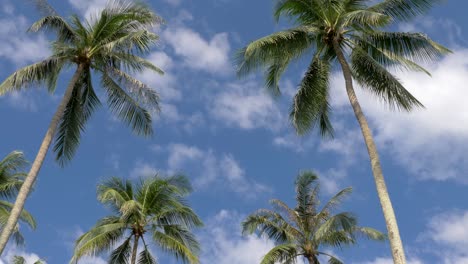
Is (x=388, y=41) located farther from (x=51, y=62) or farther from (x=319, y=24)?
(x=51, y=62)

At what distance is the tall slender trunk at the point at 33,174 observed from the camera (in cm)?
1304

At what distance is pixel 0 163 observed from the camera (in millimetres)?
25516

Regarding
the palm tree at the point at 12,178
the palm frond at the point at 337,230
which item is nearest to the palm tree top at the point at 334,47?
the palm frond at the point at 337,230

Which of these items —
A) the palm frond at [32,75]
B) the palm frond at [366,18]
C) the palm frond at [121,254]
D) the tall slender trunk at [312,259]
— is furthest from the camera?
the tall slender trunk at [312,259]

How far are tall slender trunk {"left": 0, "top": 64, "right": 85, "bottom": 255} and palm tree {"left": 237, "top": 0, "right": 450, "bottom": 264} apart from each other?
17.7ft

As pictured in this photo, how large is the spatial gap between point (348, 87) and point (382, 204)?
402 cm

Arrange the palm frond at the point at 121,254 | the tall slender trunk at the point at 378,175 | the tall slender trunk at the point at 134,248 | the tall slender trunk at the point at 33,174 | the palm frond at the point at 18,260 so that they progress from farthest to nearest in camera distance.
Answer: the palm frond at the point at 18,260 < the palm frond at the point at 121,254 < the tall slender trunk at the point at 134,248 < the tall slender trunk at the point at 33,174 < the tall slender trunk at the point at 378,175

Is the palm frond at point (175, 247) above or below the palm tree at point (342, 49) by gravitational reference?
below

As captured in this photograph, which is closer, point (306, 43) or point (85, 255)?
point (306, 43)

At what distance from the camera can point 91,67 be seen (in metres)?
16.7

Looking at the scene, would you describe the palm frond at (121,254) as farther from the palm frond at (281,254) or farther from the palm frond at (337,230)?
the palm frond at (337,230)

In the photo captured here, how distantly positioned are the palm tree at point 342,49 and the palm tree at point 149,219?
22.0ft

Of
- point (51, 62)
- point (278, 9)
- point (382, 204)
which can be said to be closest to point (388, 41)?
point (278, 9)

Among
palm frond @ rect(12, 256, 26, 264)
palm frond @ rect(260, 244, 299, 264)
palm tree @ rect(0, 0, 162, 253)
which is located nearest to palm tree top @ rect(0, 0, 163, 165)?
palm tree @ rect(0, 0, 162, 253)
